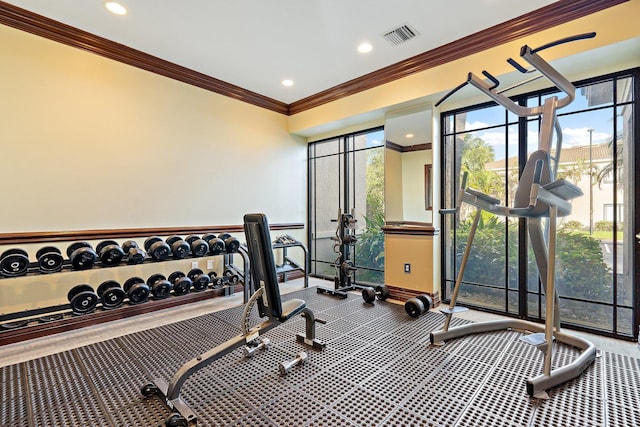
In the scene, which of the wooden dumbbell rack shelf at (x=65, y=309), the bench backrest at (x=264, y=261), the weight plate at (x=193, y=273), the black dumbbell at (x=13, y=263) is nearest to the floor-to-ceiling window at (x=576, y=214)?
the bench backrest at (x=264, y=261)

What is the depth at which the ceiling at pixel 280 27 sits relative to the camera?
9.08 ft

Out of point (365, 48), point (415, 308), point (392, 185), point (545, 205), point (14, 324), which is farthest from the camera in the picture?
point (392, 185)

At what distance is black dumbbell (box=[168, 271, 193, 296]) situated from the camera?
11.4ft

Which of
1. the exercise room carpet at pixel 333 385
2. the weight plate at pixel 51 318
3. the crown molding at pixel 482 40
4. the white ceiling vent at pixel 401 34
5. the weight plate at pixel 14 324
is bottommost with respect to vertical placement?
the exercise room carpet at pixel 333 385

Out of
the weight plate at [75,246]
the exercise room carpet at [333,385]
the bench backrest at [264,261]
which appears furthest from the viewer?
the weight plate at [75,246]

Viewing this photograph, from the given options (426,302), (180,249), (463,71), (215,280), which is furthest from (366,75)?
(215,280)

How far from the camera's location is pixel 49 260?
9.04 ft

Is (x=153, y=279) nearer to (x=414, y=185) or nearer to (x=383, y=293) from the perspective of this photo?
(x=383, y=293)

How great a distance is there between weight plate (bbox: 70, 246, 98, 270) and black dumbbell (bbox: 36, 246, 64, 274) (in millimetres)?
100

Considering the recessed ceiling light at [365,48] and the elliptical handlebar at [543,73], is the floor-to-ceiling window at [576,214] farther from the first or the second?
the recessed ceiling light at [365,48]

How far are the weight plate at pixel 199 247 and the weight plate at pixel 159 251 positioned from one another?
0.95 ft

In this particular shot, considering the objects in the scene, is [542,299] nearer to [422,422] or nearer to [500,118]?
[500,118]

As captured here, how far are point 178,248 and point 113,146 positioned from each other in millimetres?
1368

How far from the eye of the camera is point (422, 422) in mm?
1742
